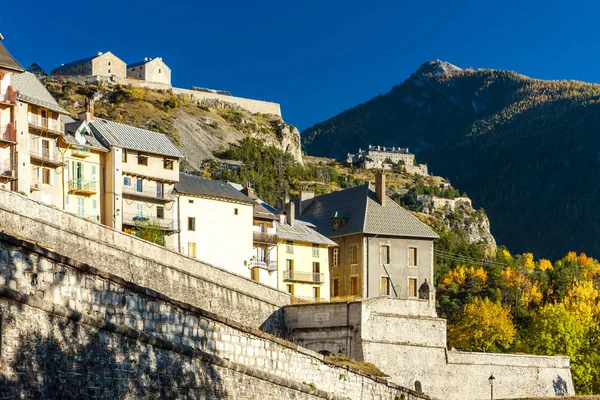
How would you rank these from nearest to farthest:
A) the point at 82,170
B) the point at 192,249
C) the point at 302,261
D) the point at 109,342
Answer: the point at 109,342
the point at 82,170
the point at 192,249
the point at 302,261

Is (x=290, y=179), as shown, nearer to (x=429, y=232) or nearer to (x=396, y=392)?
(x=429, y=232)

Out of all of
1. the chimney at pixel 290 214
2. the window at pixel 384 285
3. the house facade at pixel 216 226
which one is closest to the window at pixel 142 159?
the house facade at pixel 216 226

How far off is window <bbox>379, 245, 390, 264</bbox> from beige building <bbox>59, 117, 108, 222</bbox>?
21.1 m

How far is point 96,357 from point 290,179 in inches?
6477

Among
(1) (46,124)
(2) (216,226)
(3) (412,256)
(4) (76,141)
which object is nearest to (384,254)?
(3) (412,256)

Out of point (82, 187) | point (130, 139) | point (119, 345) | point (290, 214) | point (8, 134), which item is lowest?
point (119, 345)

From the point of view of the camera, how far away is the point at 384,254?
70.9m

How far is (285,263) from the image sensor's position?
224ft

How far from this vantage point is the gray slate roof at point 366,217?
7138 cm

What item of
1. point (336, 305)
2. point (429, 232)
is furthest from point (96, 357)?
point (429, 232)

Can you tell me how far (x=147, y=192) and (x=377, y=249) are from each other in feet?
57.9

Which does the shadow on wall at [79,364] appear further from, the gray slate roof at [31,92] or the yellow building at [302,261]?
the yellow building at [302,261]

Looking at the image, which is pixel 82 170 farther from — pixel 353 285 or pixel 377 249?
pixel 377 249

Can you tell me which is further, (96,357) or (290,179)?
(290,179)
